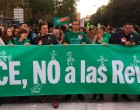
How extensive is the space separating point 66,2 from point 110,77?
66.0m

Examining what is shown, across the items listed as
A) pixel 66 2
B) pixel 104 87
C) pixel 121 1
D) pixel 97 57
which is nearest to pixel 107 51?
pixel 97 57

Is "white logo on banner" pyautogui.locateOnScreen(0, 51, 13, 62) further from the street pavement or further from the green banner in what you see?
the street pavement

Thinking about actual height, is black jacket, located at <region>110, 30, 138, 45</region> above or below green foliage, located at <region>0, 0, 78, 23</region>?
below

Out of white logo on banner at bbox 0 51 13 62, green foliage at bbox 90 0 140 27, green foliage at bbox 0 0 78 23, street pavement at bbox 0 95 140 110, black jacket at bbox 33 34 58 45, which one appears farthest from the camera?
green foliage at bbox 90 0 140 27

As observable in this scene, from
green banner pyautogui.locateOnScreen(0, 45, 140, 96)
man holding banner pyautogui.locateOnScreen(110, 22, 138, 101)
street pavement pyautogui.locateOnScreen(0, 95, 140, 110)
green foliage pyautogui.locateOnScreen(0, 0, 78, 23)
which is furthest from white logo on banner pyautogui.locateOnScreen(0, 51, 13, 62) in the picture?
green foliage pyautogui.locateOnScreen(0, 0, 78, 23)

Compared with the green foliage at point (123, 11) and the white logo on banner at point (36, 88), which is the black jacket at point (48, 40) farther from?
the green foliage at point (123, 11)

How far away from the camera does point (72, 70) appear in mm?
8414

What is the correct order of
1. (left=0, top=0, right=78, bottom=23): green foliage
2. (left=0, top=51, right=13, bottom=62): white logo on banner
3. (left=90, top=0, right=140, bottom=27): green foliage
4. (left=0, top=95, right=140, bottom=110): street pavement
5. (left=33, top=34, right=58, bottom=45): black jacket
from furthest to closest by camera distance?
1. (left=90, top=0, right=140, bottom=27): green foliage
2. (left=0, top=0, right=78, bottom=23): green foliage
3. (left=33, top=34, right=58, bottom=45): black jacket
4. (left=0, top=51, right=13, bottom=62): white logo on banner
5. (left=0, top=95, right=140, bottom=110): street pavement

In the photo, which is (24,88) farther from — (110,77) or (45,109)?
(110,77)

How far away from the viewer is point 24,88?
835 centimetres

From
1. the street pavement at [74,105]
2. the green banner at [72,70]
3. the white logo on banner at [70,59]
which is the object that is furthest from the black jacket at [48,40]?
the street pavement at [74,105]

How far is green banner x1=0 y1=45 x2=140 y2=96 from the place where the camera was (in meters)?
8.32

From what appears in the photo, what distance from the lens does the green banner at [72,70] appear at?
832 cm

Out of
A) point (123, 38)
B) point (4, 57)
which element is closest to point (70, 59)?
point (123, 38)
